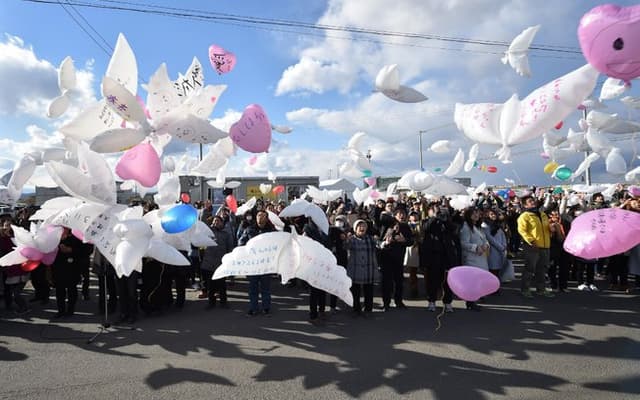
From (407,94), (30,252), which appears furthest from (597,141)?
(30,252)

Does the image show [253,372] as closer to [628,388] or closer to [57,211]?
[57,211]

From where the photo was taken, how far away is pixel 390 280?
5.62m

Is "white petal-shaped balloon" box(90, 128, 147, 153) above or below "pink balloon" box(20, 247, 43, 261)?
above

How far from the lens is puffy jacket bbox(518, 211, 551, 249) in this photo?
19.8 ft

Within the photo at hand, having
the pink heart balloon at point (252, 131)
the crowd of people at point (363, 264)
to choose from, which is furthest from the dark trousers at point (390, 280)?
the pink heart balloon at point (252, 131)

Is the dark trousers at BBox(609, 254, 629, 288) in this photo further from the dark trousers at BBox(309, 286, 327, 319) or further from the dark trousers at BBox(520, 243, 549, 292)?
the dark trousers at BBox(309, 286, 327, 319)

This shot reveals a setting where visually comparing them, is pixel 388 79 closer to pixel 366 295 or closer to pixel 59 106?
pixel 366 295

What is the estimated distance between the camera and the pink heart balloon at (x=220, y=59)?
15.2 feet

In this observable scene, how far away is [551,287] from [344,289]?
17.5 feet

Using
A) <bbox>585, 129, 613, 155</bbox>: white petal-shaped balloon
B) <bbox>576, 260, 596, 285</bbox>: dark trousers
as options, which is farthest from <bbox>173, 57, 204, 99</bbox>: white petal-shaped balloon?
<bbox>576, 260, 596, 285</bbox>: dark trousers

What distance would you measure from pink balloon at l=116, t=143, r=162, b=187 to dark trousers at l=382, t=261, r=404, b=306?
3.66m

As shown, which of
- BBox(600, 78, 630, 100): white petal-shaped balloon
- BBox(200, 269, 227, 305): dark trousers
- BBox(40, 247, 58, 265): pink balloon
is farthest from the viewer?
BBox(200, 269, 227, 305): dark trousers

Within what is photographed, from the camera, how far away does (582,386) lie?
10.5ft

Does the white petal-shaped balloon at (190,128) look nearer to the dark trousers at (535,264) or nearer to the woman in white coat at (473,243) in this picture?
the woman in white coat at (473,243)
